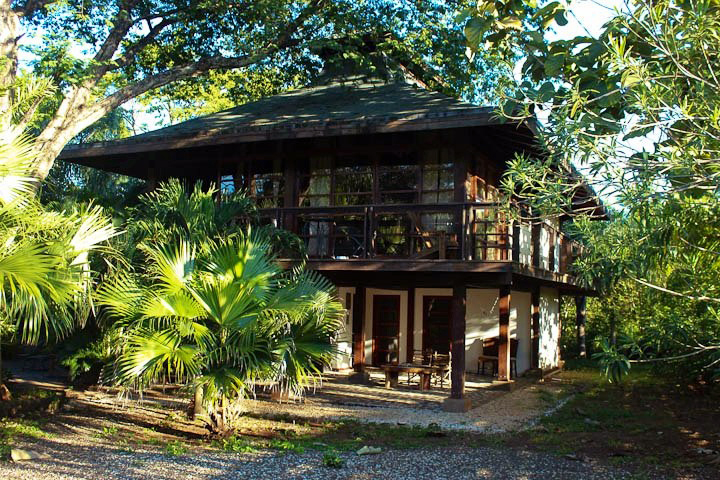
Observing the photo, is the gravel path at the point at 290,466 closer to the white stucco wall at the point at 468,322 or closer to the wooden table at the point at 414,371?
the wooden table at the point at 414,371

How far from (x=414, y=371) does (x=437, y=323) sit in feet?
11.9

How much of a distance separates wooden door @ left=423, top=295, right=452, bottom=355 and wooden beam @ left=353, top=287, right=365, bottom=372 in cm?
250

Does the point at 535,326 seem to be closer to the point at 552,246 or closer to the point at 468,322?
the point at 468,322

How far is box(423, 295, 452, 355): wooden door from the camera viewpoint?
17484mm

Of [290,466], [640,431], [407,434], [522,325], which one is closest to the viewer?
[290,466]

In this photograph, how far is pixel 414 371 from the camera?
46.4 feet

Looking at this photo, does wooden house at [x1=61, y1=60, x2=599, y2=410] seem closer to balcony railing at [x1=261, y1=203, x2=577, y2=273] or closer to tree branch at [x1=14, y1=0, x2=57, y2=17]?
balcony railing at [x1=261, y1=203, x2=577, y2=273]

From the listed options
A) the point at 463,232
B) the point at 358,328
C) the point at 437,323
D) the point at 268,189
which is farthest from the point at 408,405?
the point at 268,189

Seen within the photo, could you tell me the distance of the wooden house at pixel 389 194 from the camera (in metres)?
12.3

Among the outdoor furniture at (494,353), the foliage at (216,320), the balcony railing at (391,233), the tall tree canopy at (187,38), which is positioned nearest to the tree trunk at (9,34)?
the tall tree canopy at (187,38)

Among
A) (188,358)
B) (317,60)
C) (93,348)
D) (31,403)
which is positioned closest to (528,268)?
(188,358)

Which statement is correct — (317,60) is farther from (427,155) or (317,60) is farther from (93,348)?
(93,348)

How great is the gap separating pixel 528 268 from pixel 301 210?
168 inches

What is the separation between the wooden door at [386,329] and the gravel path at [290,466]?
9.07 metres
